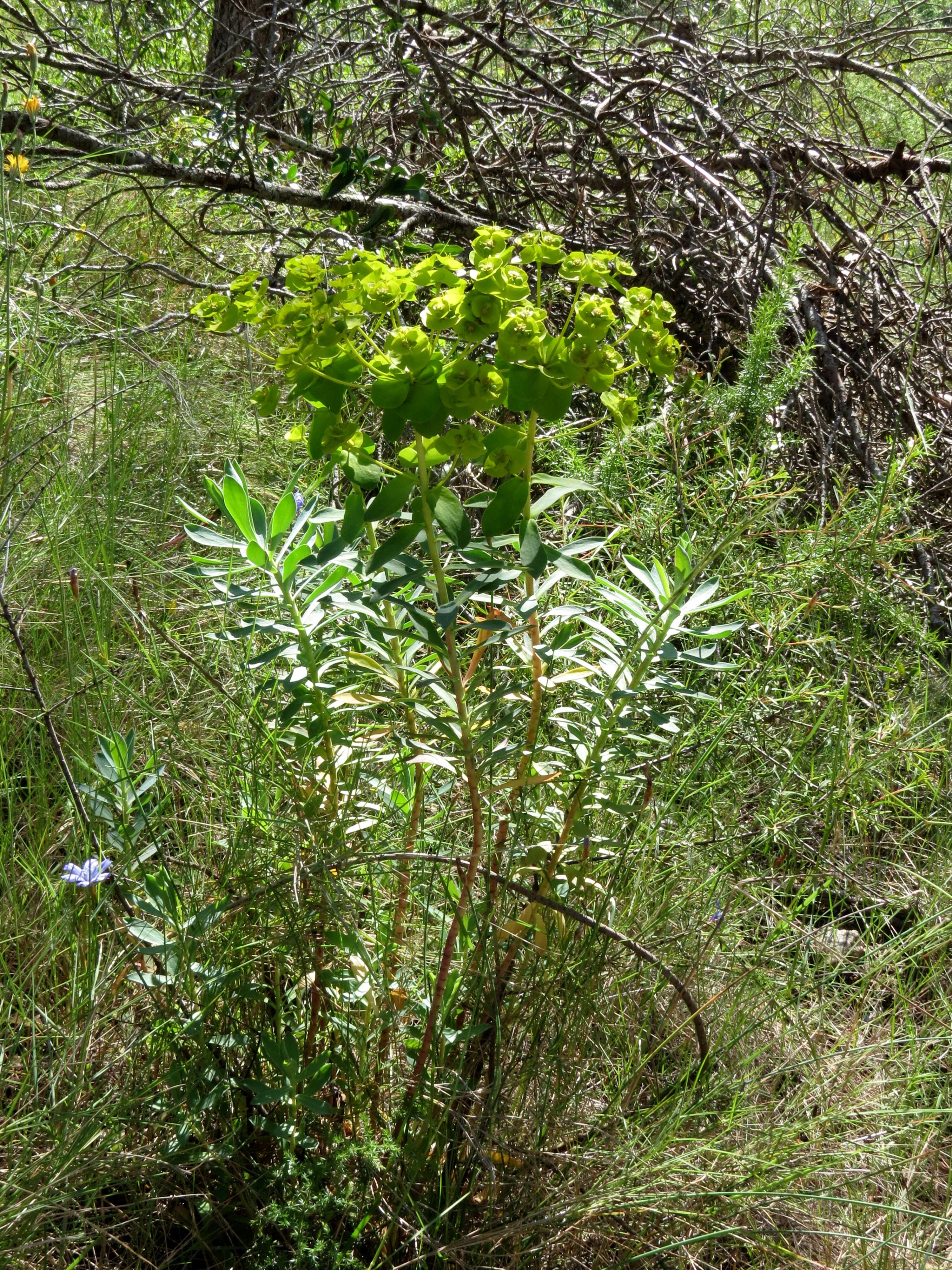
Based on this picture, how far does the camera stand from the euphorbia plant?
103 centimetres

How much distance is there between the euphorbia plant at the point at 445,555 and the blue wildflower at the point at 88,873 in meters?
0.27

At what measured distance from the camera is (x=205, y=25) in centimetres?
418

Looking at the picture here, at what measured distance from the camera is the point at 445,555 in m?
1.52

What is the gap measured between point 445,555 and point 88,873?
0.64 metres

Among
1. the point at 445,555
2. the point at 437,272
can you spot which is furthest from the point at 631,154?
the point at 437,272

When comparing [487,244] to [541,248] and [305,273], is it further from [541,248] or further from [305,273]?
[305,273]

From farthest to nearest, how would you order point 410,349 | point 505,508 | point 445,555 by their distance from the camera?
point 445,555 < point 505,508 < point 410,349

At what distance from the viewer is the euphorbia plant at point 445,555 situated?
3.38 ft

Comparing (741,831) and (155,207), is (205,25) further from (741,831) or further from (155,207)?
(741,831)

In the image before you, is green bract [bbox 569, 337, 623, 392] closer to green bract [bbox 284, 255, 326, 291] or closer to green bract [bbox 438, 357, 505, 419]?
green bract [bbox 438, 357, 505, 419]

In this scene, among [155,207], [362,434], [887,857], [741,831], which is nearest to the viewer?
[362,434]

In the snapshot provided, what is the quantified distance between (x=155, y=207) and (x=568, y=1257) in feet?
11.0

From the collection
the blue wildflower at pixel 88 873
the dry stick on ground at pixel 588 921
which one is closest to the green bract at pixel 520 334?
the dry stick on ground at pixel 588 921

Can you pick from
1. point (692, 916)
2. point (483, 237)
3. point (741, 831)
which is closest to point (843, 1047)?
point (692, 916)
